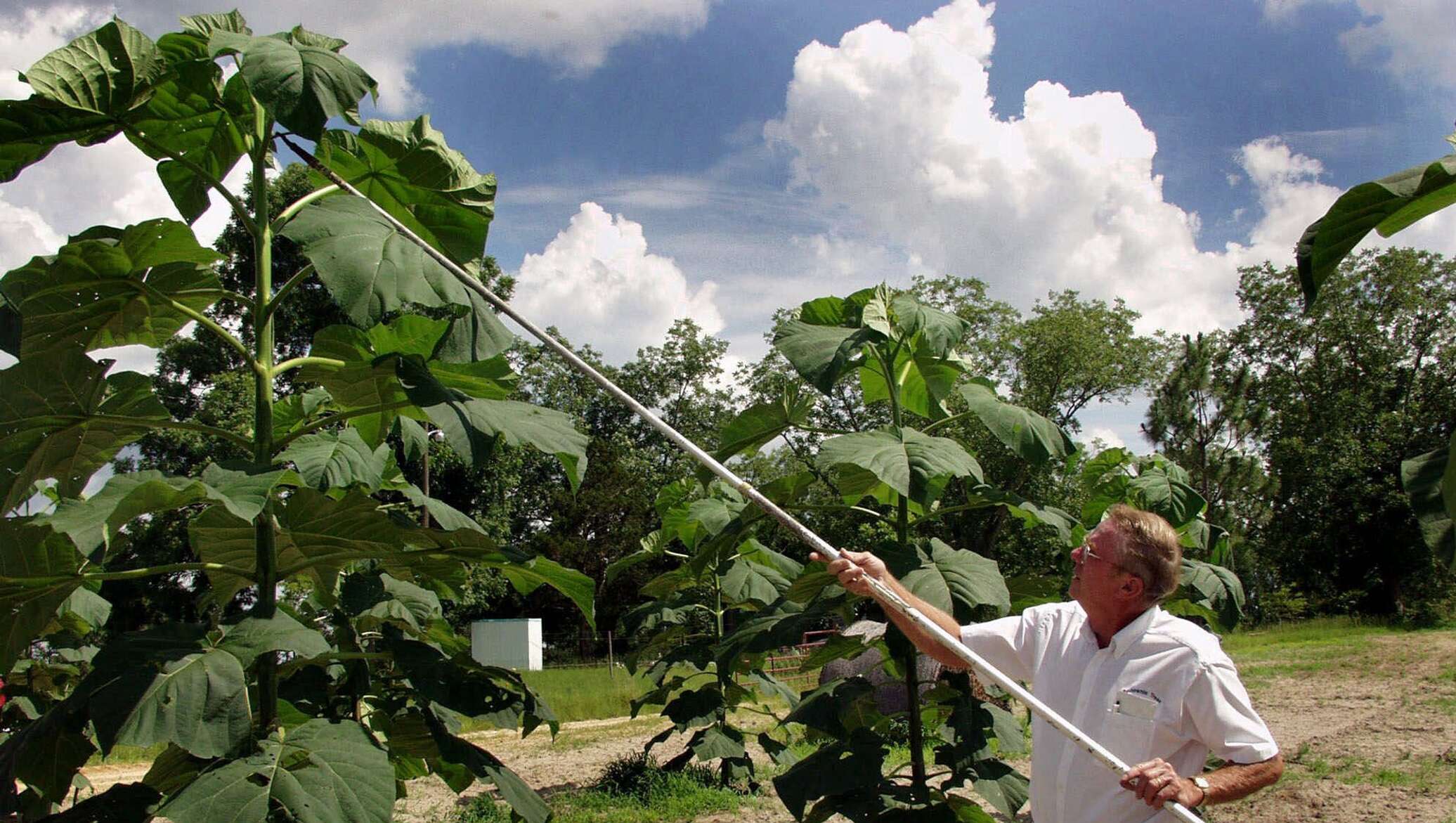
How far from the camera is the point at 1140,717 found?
2182 mm

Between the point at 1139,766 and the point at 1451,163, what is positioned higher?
the point at 1451,163

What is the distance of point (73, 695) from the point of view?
1790mm

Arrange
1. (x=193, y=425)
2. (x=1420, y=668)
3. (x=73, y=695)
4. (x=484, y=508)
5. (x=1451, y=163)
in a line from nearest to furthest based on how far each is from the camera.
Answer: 1. (x=1451, y=163)
2. (x=73, y=695)
3. (x=193, y=425)
4. (x=1420, y=668)
5. (x=484, y=508)

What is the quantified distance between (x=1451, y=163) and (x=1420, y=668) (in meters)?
16.0

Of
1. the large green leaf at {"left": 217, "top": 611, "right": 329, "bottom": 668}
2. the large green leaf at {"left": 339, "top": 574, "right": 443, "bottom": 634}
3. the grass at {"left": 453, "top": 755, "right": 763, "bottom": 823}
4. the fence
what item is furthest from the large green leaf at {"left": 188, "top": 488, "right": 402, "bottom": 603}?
the fence

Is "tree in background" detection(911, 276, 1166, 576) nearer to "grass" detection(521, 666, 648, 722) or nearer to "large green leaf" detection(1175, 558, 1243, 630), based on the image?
"grass" detection(521, 666, 648, 722)

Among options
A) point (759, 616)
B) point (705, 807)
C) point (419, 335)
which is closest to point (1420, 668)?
point (705, 807)

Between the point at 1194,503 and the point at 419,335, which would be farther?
the point at 1194,503

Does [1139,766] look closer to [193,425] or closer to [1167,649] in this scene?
[1167,649]

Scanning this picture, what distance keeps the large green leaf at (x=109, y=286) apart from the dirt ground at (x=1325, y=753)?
4.91 m

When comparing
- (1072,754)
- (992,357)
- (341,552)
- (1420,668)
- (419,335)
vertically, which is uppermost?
(992,357)

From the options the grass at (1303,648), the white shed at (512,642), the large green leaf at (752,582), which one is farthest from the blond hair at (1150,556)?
the white shed at (512,642)

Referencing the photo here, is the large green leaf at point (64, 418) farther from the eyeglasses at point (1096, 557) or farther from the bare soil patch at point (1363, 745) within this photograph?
the bare soil patch at point (1363, 745)

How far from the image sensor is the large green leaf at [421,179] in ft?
7.41
